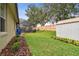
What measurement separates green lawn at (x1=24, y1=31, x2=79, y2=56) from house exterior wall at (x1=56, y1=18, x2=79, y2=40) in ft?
0.59

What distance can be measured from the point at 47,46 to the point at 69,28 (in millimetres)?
628

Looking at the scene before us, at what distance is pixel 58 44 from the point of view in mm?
4375

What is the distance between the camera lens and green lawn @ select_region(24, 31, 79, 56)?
14.1 ft

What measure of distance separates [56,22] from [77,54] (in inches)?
32.8

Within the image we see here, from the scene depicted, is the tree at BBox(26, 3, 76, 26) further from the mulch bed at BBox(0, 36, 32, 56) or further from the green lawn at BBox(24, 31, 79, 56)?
the mulch bed at BBox(0, 36, 32, 56)

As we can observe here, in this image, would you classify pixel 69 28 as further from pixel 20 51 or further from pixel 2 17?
pixel 2 17

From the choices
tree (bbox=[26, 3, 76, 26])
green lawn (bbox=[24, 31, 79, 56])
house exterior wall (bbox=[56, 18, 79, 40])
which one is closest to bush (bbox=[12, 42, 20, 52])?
green lawn (bbox=[24, 31, 79, 56])

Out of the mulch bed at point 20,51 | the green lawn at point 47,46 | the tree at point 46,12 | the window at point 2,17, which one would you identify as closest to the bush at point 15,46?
the mulch bed at point 20,51

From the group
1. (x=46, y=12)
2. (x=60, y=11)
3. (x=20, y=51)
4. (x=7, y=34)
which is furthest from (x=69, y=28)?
(x=7, y=34)

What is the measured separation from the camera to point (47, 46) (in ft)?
14.3

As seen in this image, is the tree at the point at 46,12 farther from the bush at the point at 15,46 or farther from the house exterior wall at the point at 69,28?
the bush at the point at 15,46

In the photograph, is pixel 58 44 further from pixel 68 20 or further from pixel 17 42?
Result: pixel 17 42

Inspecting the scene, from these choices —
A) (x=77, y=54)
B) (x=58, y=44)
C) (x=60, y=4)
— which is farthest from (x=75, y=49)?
(x=60, y=4)

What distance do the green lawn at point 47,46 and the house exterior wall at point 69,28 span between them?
0.18m
